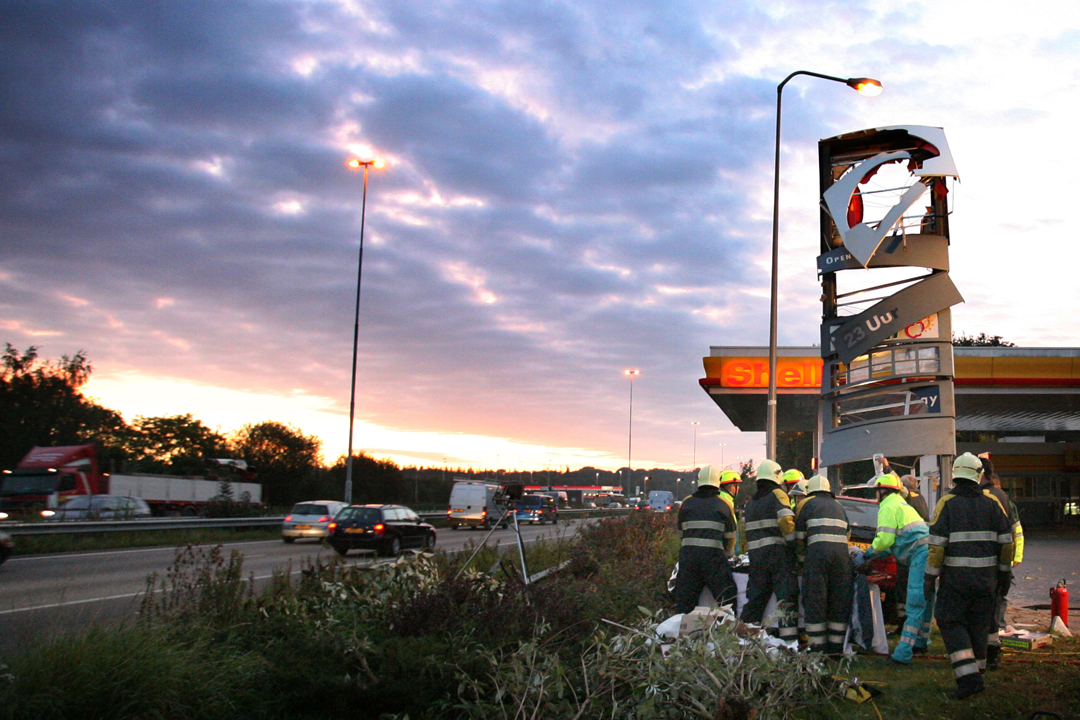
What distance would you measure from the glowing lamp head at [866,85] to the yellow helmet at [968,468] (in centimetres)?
942

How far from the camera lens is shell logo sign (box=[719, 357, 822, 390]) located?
Result: 1033 inches

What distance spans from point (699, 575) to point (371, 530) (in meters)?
15.2

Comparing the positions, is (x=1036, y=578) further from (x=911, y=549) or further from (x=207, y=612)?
(x=207, y=612)

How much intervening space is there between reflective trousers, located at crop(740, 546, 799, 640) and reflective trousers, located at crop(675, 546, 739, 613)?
24cm

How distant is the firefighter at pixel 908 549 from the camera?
852 cm

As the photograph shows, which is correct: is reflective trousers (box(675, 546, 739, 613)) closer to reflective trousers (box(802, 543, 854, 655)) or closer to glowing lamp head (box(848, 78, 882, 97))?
reflective trousers (box(802, 543, 854, 655))

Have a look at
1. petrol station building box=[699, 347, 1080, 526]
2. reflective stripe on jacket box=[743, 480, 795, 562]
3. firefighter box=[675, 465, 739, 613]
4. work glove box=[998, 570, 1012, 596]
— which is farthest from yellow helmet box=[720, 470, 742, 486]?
petrol station building box=[699, 347, 1080, 526]

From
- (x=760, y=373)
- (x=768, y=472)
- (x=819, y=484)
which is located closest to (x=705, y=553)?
(x=768, y=472)

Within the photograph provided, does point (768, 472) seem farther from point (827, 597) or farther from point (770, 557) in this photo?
point (827, 597)

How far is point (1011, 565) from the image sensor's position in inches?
314

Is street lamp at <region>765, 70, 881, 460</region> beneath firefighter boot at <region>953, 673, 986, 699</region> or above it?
above

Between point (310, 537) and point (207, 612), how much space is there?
20.9 metres

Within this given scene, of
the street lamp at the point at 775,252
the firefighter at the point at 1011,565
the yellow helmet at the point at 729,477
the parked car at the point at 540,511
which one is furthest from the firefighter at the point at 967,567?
the parked car at the point at 540,511

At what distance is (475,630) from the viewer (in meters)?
5.98
